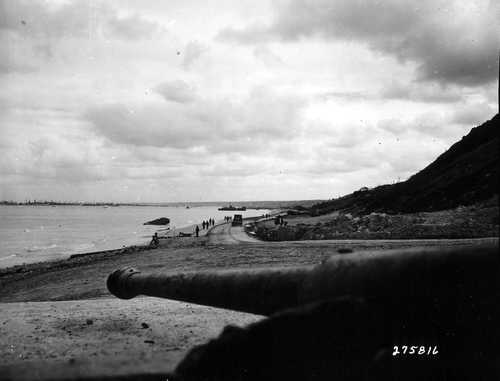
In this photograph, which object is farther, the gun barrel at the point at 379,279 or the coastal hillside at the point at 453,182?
the coastal hillside at the point at 453,182

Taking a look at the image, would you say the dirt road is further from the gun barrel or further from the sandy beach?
the gun barrel

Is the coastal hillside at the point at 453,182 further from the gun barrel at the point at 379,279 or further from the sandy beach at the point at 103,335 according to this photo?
the gun barrel at the point at 379,279

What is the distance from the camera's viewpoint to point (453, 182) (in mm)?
37312

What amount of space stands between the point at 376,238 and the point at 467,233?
14.0ft

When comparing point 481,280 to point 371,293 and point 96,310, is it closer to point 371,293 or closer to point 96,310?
point 371,293

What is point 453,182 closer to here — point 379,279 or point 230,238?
point 230,238

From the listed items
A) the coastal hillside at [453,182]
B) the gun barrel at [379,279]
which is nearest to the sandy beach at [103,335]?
the gun barrel at [379,279]

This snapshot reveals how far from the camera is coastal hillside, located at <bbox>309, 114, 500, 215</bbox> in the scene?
104 feet

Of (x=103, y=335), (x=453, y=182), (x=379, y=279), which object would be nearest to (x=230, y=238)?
(x=453, y=182)

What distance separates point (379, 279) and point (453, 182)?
3989cm

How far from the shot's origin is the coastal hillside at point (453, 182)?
31.7 meters

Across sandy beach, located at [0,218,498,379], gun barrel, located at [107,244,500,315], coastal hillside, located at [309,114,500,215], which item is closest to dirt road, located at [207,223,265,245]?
coastal hillside, located at [309,114,500,215]

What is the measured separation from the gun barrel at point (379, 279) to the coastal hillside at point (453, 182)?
26.0m

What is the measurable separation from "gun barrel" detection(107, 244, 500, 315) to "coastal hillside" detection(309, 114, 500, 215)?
25973 millimetres
